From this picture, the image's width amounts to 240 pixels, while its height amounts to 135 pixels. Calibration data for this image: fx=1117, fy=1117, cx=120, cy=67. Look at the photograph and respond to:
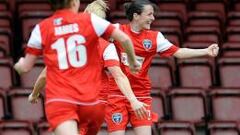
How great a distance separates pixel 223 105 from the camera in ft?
41.9

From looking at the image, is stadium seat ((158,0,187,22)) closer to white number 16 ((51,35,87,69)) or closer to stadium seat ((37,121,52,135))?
stadium seat ((37,121,52,135))

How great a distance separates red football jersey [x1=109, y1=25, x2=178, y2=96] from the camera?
9523mm

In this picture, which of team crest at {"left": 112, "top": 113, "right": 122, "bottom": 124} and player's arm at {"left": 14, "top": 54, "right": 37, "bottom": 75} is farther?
team crest at {"left": 112, "top": 113, "right": 122, "bottom": 124}

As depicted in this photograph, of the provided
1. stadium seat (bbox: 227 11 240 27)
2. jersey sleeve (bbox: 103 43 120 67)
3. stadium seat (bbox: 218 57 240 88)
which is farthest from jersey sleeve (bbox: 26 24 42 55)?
stadium seat (bbox: 227 11 240 27)

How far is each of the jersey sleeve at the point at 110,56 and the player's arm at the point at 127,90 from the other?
2.3 inches

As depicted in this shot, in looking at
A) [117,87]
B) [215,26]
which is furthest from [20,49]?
[117,87]

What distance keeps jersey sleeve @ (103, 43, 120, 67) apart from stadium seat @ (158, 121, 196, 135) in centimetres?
300

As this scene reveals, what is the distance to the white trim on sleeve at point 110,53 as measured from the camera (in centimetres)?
900

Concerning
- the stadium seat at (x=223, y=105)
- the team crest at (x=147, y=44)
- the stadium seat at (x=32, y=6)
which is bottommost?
the stadium seat at (x=223, y=105)

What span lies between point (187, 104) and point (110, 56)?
382 centimetres

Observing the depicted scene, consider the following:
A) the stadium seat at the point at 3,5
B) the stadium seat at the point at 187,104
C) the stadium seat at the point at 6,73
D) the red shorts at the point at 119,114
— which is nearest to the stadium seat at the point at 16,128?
the stadium seat at the point at 6,73

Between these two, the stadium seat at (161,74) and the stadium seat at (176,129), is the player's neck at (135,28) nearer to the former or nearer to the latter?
the stadium seat at (176,129)

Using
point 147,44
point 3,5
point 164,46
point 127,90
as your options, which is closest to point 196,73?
point 3,5

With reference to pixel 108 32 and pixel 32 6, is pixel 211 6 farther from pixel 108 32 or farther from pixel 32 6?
pixel 108 32
